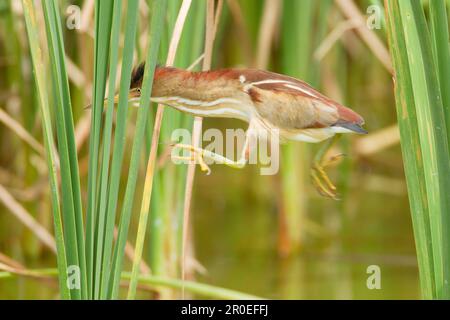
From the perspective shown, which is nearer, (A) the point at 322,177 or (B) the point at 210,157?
(B) the point at 210,157

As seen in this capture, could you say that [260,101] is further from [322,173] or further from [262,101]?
[322,173]

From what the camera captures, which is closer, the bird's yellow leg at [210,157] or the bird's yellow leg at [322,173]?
the bird's yellow leg at [210,157]

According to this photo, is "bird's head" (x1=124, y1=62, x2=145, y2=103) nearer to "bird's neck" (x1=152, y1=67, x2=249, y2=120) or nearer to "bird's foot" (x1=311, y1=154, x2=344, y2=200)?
"bird's neck" (x1=152, y1=67, x2=249, y2=120)

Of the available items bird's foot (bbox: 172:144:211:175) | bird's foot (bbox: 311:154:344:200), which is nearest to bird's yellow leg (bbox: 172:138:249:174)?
bird's foot (bbox: 172:144:211:175)

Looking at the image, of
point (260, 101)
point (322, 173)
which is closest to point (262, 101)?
point (260, 101)

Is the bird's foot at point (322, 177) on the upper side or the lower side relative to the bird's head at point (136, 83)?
lower

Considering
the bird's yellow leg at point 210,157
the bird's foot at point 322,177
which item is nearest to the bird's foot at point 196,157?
the bird's yellow leg at point 210,157

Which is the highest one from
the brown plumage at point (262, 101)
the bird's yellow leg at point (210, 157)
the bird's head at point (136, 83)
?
the bird's head at point (136, 83)

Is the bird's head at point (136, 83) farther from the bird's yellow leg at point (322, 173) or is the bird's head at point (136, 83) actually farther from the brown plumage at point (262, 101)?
the bird's yellow leg at point (322, 173)

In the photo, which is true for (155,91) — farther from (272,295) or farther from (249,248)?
(249,248)
